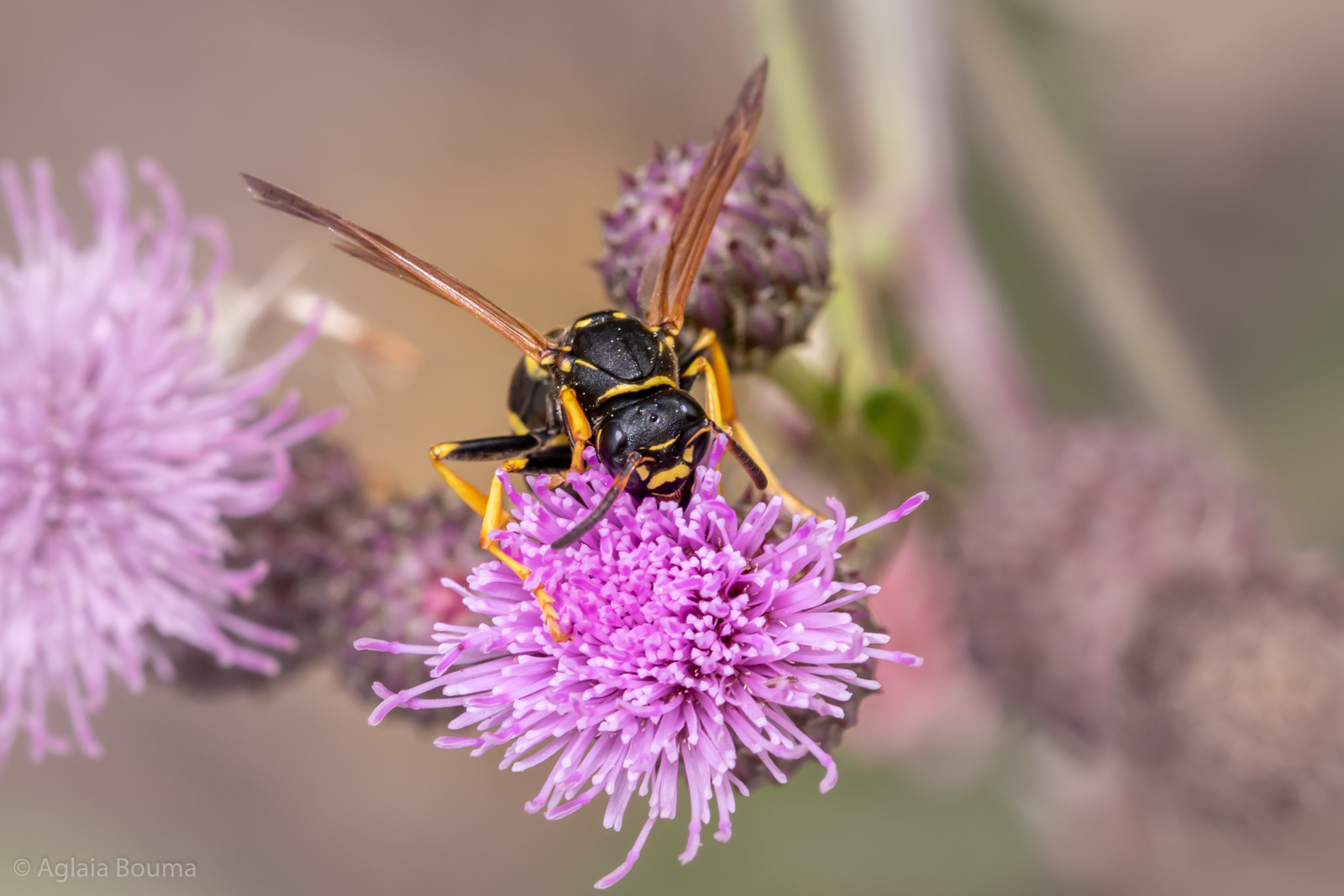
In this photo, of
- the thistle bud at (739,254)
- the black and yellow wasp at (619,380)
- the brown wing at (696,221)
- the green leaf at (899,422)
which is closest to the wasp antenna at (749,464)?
the black and yellow wasp at (619,380)

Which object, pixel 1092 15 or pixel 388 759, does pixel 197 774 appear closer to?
pixel 388 759

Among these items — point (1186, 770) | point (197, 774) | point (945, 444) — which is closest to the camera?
point (1186, 770)

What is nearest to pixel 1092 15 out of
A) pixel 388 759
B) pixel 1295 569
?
pixel 1295 569

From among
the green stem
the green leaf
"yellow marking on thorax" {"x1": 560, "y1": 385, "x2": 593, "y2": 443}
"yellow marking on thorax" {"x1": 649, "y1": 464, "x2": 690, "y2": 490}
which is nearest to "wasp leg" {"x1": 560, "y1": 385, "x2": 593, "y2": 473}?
"yellow marking on thorax" {"x1": 560, "y1": 385, "x2": 593, "y2": 443}

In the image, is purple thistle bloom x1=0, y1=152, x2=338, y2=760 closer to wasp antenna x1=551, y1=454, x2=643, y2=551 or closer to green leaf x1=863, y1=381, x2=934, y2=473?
wasp antenna x1=551, y1=454, x2=643, y2=551

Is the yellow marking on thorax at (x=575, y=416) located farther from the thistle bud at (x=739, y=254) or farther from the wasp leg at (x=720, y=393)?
the thistle bud at (x=739, y=254)

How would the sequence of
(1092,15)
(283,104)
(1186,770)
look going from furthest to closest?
(283,104) → (1092,15) → (1186,770)
